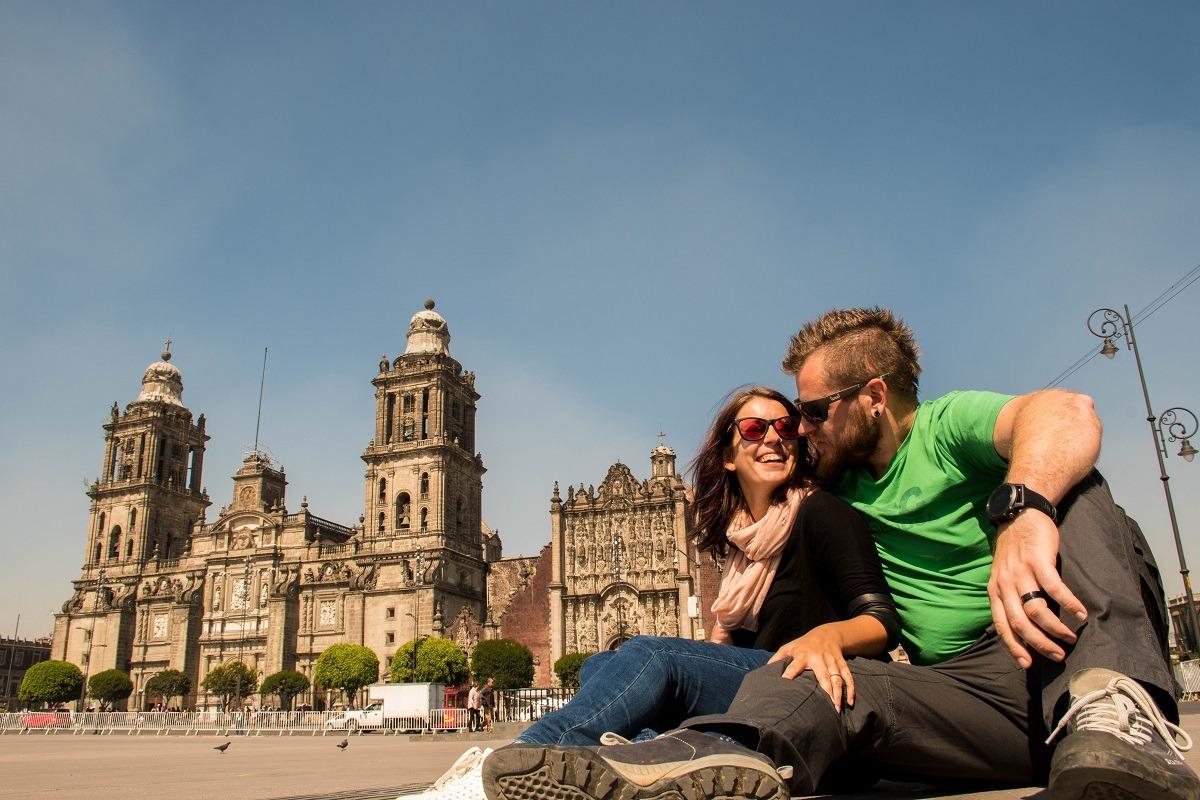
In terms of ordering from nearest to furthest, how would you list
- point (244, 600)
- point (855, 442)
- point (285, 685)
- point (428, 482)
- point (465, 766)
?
point (465, 766), point (855, 442), point (285, 685), point (428, 482), point (244, 600)

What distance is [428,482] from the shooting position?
5309 cm

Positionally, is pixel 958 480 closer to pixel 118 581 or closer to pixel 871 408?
pixel 871 408

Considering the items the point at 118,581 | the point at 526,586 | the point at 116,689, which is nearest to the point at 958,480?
the point at 526,586

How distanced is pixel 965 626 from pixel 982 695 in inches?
10.7

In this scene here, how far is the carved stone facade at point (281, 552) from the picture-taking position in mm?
52125

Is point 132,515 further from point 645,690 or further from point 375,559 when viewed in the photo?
point 645,690

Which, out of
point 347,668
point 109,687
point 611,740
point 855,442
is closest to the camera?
point 611,740

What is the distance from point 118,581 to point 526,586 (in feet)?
111

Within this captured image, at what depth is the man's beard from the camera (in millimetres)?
3494

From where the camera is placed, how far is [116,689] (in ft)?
187

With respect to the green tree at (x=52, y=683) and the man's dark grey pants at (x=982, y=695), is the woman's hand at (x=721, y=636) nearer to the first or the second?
the man's dark grey pants at (x=982, y=695)

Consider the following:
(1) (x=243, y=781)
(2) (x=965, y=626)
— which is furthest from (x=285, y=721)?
(2) (x=965, y=626)

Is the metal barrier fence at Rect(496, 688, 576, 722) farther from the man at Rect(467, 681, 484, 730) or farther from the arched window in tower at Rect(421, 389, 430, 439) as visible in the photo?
the arched window in tower at Rect(421, 389, 430, 439)

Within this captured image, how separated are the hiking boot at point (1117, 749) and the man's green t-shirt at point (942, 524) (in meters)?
0.85
